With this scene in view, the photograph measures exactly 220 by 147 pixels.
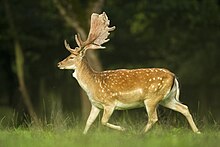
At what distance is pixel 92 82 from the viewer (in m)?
12.1

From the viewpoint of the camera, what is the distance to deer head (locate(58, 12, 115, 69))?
12289mm

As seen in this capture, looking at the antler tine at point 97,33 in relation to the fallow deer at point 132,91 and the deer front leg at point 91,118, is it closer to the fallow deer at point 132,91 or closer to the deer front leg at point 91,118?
the fallow deer at point 132,91

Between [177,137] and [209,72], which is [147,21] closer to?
[209,72]

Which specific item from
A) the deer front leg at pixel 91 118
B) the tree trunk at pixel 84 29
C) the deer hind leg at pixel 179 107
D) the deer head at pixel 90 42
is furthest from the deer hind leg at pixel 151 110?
the tree trunk at pixel 84 29

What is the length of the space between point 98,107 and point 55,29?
16673mm

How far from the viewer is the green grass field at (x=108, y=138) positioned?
29.1 ft

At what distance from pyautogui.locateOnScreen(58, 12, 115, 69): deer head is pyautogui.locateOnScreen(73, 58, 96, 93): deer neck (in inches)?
3.0

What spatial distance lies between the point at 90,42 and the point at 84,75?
1.78 feet

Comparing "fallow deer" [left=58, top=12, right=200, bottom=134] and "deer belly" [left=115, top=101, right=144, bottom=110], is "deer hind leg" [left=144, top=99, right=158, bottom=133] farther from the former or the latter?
"deer belly" [left=115, top=101, right=144, bottom=110]

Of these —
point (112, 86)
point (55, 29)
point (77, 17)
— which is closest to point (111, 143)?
point (112, 86)

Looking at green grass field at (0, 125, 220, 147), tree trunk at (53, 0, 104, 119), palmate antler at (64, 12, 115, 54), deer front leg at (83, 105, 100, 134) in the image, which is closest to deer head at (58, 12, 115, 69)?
palmate antler at (64, 12, 115, 54)

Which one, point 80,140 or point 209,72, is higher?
point 80,140

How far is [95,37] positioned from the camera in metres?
12.5

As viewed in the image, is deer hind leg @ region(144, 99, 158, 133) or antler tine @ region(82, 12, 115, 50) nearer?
deer hind leg @ region(144, 99, 158, 133)
